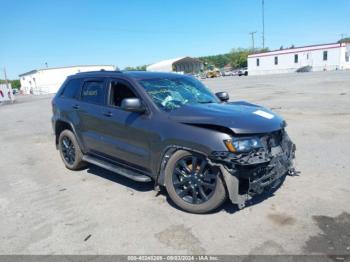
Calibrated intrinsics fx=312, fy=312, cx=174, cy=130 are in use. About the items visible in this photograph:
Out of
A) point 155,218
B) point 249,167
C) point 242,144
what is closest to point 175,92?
point 242,144

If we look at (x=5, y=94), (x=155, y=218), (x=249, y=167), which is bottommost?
(x=155, y=218)

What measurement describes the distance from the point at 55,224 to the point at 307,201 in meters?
3.29

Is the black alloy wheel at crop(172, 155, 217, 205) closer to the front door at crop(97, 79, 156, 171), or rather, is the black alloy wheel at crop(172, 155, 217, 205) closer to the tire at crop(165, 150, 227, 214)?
the tire at crop(165, 150, 227, 214)

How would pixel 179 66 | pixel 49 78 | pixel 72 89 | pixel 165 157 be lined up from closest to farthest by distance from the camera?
pixel 165 157
pixel 72 89
pixel 49 78
pixel 179 66

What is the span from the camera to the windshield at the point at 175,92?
4.45 m

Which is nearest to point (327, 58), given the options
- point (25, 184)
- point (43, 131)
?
point (43, 131)

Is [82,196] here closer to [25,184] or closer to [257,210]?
[25,184]

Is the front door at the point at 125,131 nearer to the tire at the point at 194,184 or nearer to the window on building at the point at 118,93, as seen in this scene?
the window on building at the point at 118,93

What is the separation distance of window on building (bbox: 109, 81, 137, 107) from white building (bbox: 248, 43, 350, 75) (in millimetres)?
60622

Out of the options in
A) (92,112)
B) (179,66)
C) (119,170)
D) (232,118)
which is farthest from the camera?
(179,66)

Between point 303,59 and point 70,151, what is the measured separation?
6567cm

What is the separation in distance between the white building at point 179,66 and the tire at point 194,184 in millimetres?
64729

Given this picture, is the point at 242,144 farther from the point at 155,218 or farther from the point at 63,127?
the point at 63,127

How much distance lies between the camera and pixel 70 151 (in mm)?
6012
